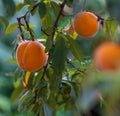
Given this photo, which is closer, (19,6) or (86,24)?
(86,24)

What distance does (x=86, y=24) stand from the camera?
18.6 inches

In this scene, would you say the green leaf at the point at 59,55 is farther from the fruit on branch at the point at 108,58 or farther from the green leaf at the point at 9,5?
the fruit on branch at the point at 108,58

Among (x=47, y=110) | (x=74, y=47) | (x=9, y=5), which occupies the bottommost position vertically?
(x=47, y=110)

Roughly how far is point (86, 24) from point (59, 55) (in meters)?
0.12

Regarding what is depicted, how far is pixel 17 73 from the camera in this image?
0.75 metres

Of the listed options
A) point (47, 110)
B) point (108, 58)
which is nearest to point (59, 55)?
point (47, 110)

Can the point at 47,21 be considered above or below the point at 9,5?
below

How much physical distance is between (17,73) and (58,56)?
7.9 inches

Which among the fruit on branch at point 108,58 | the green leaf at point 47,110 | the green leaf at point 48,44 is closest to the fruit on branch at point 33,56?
the green leaf at point 48,44

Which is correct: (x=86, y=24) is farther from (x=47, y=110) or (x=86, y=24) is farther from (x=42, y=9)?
(x=47, y=110)

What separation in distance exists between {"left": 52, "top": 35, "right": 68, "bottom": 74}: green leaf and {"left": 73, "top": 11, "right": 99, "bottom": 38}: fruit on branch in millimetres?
90

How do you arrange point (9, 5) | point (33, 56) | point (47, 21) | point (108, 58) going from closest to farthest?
point (108, 58), point (9, 5), point (33, 56), point (47, 21)

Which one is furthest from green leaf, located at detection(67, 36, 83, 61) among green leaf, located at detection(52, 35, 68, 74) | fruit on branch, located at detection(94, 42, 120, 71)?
fruit on branch, located at detection(94, 42, 120, 71)

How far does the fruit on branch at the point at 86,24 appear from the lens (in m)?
0.47
